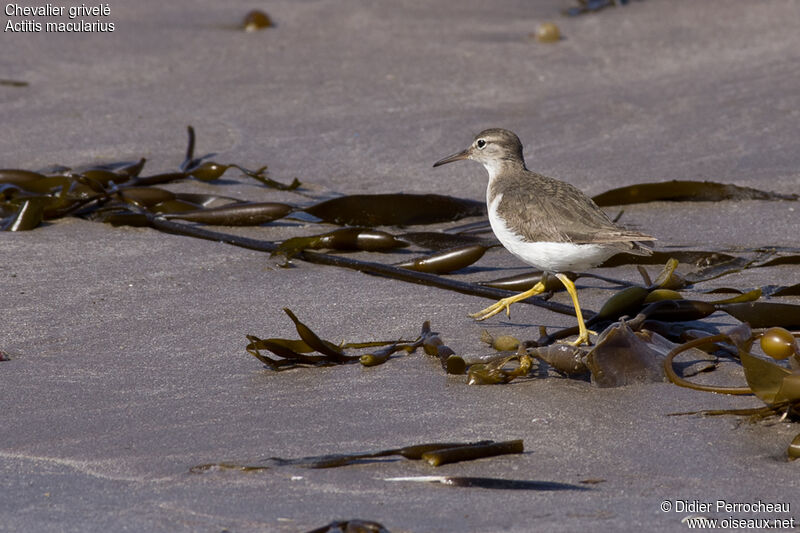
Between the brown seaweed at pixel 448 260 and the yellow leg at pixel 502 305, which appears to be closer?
the yellow leg at pixel 502 305

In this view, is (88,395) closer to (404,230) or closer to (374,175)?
(404,230)

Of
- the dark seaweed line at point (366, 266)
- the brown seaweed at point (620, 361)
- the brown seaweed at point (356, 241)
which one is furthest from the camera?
the brown seaweed at point (356, 241)

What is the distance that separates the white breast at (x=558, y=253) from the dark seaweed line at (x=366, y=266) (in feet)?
0.79

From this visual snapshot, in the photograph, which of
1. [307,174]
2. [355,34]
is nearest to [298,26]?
[355,34]

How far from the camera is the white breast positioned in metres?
3.94

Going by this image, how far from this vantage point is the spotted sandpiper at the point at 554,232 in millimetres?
3912

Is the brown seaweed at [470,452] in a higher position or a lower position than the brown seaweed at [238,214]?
lower

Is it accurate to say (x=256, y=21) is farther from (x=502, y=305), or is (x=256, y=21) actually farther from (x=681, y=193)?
(x=502, y=305)

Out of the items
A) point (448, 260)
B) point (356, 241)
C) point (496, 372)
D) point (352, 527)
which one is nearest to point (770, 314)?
point (496, 372)

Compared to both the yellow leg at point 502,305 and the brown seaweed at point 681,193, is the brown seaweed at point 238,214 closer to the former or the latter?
the yellow leg at point 502,305

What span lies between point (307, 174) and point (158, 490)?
339 cm

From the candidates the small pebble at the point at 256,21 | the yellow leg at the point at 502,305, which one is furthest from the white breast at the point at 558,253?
the small pebble at the point at 256,21

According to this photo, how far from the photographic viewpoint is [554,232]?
4.01 metres

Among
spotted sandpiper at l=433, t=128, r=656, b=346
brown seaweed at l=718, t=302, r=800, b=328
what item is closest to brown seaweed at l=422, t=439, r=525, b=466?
spotted sandpiper at l=433, t=128, r=656, b=346
